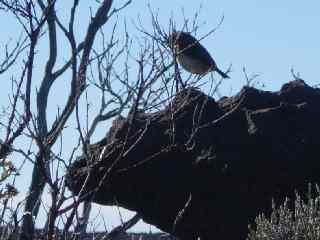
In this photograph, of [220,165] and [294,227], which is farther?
[220,165]

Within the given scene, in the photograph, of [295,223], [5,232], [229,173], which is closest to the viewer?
[5,232]

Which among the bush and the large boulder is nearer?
the bush

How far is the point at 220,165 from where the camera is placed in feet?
28.0

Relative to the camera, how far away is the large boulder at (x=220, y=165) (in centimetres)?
852

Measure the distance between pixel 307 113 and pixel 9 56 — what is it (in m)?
3.25

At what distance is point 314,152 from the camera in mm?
8586

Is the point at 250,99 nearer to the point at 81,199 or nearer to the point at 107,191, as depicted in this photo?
the point at 107,191

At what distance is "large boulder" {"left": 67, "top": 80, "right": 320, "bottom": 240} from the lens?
27.9 ft


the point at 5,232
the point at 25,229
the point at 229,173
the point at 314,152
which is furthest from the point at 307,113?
the point at 5,232

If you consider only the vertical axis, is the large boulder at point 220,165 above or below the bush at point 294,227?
above

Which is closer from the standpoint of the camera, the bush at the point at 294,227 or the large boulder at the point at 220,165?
the bush at the point at 294,227

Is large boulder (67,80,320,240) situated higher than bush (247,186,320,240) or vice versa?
large boulder (67,80,320,240)

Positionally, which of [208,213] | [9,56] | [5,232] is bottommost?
[5,232]

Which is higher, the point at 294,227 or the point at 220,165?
the point at 220,165
